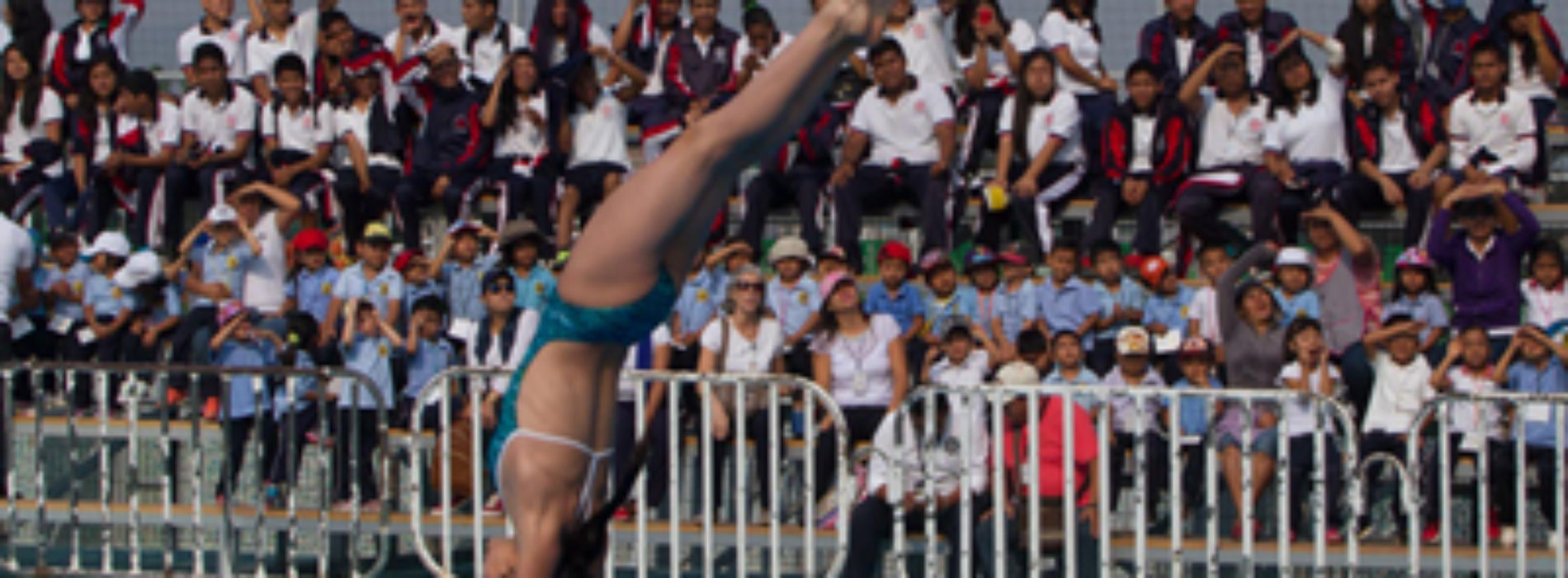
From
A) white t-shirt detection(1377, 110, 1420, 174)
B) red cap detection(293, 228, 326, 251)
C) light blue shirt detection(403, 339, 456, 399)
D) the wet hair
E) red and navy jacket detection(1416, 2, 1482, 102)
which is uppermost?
red and navy jacket detection(1416, 2, 1482, 102)

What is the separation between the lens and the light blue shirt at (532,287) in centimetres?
920

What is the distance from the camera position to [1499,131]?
9.37m

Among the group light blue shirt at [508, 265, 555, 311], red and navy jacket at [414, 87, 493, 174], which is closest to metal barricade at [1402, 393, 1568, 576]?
light blue shirt at [508, 265, 555, 311]

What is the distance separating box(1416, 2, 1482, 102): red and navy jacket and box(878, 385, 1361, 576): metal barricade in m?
3.58

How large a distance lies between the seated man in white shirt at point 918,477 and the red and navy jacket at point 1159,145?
115 inches

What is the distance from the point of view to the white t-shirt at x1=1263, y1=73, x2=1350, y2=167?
378 inches

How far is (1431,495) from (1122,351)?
4.54 ft

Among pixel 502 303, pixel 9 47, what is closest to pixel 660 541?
pixel 502 303

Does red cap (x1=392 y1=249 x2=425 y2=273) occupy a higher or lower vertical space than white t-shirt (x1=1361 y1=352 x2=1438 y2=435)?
higher

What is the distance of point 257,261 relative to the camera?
32.6 feet

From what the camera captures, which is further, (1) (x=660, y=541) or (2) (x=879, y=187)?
(2) (x=879, y=187)

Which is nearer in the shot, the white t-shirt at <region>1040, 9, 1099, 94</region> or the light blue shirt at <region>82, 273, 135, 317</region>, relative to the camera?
the light blue shirt at <region>82, 273, 135, 317</region>

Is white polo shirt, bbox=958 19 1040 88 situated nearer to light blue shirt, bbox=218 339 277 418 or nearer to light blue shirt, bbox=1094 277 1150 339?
light blue shirt, bbox=1094 277 1150 339

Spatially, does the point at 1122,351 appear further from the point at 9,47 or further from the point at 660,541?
the point at 9,47
